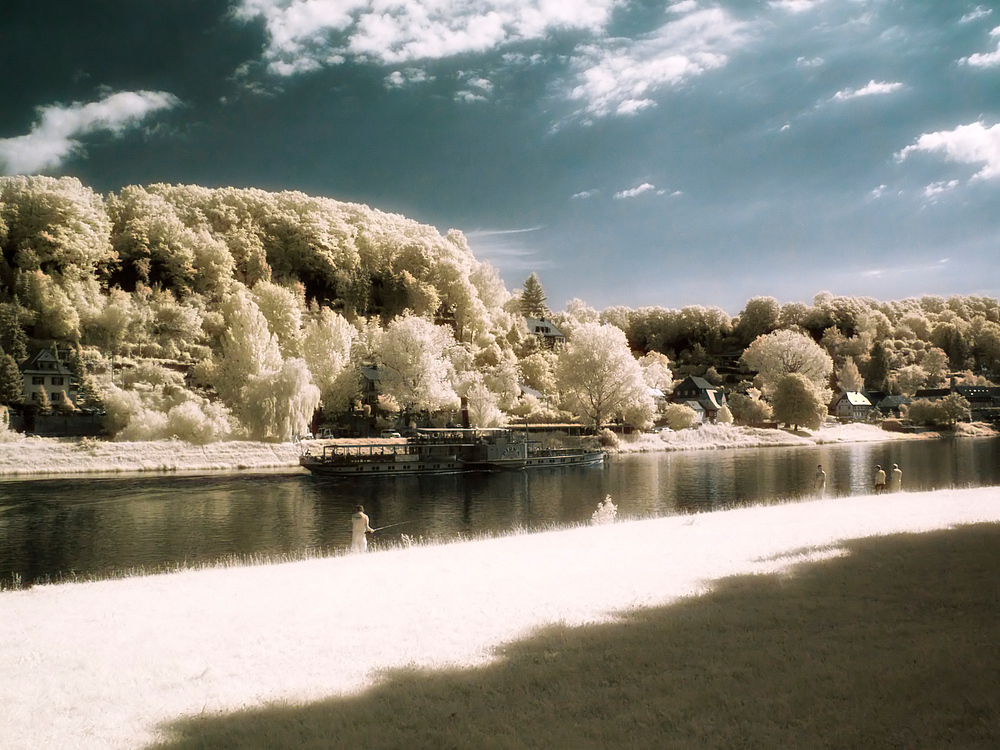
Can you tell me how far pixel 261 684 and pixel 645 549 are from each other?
783 centimetres

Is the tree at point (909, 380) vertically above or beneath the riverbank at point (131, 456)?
above

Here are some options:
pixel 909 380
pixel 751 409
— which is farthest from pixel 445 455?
pixel 909 380

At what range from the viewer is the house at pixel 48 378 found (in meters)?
44.7

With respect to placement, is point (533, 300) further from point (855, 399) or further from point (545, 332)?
point (855, 399)

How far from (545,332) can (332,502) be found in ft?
199

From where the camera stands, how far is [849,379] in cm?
9394

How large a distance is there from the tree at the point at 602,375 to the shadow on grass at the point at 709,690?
5136cm

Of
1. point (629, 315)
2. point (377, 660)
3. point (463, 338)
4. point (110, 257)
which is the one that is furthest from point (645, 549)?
point (629, 315)

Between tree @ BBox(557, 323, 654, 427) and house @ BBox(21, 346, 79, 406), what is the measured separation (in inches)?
1555

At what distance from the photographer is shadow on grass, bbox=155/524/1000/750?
180 inches

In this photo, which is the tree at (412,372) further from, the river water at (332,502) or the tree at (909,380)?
the tree at (909,380)

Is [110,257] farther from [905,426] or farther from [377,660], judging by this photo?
[905,426]

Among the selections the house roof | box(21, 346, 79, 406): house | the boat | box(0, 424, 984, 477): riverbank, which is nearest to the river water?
the boat

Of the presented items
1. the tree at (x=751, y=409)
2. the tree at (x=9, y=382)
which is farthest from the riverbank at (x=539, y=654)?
the tree at (x=751, y=409)
